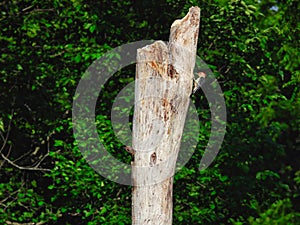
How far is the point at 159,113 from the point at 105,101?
3032 millimetres

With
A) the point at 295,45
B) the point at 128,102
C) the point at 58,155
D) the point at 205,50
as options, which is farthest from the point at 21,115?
the point at 295,45

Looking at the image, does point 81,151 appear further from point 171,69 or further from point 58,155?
→ point 171,69

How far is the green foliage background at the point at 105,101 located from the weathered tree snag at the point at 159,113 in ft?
7.88

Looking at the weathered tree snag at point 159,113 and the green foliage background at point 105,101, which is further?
the green foliage background at point 105,101

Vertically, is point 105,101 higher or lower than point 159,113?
higher

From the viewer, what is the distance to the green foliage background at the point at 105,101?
6590 mm

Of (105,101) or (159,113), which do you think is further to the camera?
(105,101)

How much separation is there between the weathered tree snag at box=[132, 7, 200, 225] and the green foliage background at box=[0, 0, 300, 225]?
240 cm

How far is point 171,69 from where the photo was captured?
12.7 feet

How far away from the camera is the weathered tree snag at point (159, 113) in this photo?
387 centimetres

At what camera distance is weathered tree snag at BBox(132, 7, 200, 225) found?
3.87m

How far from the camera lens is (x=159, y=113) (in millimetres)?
3871

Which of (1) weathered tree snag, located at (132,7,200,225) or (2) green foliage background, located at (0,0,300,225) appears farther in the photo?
(2) green foliage background, located at (0,0,300,225)

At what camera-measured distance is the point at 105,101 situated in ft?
22.5
